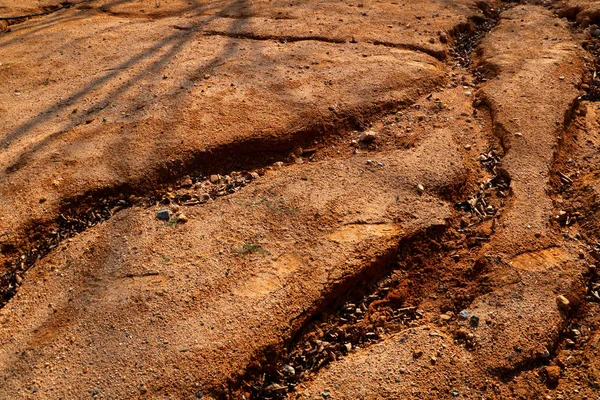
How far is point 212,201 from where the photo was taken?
9.21 feet

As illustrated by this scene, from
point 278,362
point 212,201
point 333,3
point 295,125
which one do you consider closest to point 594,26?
point 333,3

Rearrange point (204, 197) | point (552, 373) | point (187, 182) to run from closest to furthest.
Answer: point (552, 373)
point (204, 197)
point (187, 182)

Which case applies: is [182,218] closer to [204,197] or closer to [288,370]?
[204,197]

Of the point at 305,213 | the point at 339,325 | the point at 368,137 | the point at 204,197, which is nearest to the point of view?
the point at 339,325

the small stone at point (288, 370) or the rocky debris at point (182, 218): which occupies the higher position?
the rocky debris at point (182, 218)

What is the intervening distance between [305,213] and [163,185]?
0.78 metres

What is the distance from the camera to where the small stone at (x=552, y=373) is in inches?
80.4

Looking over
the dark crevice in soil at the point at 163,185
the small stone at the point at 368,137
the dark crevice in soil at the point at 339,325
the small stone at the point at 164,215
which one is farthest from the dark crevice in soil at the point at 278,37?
the dark crevice in soil at the point at 339,325

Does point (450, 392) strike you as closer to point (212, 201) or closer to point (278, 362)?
point (278, 362)

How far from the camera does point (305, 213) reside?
2654mm

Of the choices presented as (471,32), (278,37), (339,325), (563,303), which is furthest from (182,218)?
(471,32)

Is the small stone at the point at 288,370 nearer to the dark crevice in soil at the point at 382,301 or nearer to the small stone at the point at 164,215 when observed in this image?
the dark crevice in soil at the point at 382,301

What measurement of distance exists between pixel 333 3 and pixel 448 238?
268cm

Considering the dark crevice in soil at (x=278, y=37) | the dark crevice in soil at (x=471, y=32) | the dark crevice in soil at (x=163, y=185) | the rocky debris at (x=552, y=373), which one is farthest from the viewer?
the dark crevice in soil at (x=278, y=37)
